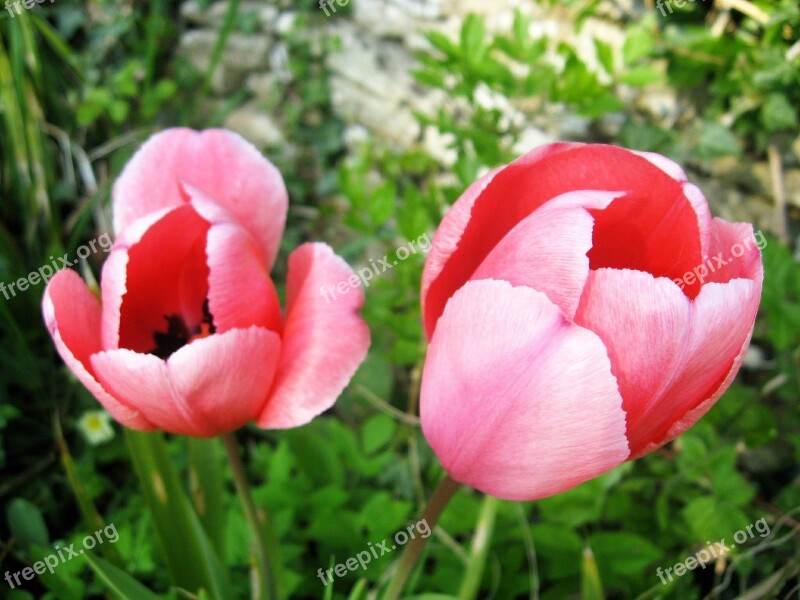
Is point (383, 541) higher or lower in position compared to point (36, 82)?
lower

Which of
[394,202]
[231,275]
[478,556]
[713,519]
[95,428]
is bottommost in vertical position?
[95,428]

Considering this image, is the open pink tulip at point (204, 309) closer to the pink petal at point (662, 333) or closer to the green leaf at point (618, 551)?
the pink petal at point (662, 333)

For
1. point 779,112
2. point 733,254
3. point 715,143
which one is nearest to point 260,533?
Result: point 733,254

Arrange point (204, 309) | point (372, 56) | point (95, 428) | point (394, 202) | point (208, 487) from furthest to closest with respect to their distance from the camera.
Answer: point (372, 56), point (95, 428), point (394, 202), point (208, 487), point (204, 309)

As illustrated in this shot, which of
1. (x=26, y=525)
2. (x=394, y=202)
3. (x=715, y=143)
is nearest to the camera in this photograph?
(x=26, y=525)

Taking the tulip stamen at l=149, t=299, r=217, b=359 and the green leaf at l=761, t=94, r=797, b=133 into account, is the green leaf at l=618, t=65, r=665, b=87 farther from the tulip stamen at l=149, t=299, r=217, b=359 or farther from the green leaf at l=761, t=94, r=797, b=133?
the tulip stamen at l=149, t=299, r=217, b=359

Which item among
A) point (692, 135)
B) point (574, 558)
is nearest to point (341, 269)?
point (574, 558)

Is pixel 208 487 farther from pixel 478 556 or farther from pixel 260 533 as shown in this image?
pixel 478 556

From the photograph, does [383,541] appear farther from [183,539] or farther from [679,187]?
[679,187]

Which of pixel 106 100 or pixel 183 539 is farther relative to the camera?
pixel 106 100
